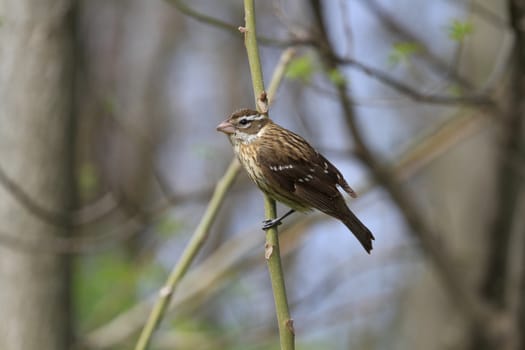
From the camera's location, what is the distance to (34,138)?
4.92 metres

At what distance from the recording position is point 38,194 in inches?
193

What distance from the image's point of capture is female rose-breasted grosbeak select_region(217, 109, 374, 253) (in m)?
3.75

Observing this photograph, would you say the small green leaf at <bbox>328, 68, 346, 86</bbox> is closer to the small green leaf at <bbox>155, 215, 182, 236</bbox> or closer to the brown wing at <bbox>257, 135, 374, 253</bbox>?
the brown wing at <bbox>257, 135, 374, 253</bbox>

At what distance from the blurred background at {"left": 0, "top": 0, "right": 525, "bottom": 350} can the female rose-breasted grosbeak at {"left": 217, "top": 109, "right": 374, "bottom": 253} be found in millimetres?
545

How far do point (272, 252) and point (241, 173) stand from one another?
4.53 metres

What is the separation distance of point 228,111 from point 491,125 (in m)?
5.04

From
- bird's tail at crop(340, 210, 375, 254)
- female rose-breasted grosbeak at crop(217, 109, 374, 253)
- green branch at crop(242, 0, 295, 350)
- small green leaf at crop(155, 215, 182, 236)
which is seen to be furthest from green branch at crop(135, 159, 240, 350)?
small green leaf at crop(155, 215, 182, 236)

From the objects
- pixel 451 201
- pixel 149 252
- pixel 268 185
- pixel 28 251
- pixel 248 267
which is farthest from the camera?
pixel 149 252

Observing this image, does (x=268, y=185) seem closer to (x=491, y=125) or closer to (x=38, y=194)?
(x=38, y=194)

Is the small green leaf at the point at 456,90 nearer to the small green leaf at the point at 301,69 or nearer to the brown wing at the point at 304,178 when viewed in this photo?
the small green leaf at the point at 301,69

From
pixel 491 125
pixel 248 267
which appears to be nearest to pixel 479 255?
pixel 491 125

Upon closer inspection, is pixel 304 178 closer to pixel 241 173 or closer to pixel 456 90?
pixel 456 90

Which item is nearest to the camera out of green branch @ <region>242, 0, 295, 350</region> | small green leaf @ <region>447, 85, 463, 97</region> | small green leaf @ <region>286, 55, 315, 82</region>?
green branch @ <region>242, 0, 295, 350</region>

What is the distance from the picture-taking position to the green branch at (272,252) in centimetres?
261
